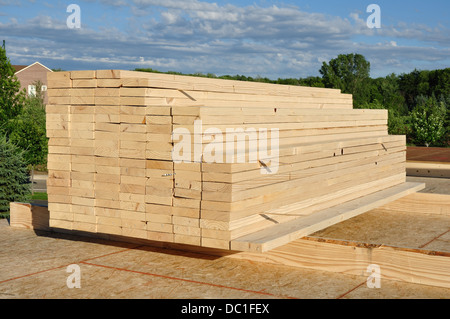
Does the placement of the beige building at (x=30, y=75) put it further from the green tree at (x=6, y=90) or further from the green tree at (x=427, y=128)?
the green tree at (x=427, y=128)

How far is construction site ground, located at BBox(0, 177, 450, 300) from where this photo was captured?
17.3ft

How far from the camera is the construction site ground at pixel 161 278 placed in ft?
17.3

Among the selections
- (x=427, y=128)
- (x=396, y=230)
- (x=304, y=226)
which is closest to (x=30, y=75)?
(x=427, y=128)

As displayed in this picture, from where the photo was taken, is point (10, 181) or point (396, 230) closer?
point (396, 230)

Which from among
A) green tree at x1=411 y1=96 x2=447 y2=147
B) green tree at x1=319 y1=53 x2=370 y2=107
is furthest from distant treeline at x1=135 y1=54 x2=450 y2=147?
green tree at x1=411 y1=96 x2=447 y2=147

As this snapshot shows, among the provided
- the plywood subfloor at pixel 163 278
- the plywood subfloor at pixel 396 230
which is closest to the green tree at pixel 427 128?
the plywood subfloor at pixel 396 230

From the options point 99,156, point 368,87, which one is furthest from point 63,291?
point 368,87

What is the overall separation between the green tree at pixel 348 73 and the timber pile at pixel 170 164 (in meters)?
68.9

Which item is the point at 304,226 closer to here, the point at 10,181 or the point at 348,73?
the point at 10,181

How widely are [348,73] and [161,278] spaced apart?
249 ft

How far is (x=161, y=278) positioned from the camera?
5.75m

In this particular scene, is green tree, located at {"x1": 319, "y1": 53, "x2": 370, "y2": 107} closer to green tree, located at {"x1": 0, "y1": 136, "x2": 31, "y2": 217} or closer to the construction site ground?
green tree, located at {"x1": 0, "y1": 136, "x2": 31, "y2": 217}

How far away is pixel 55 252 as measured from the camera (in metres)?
6.92
